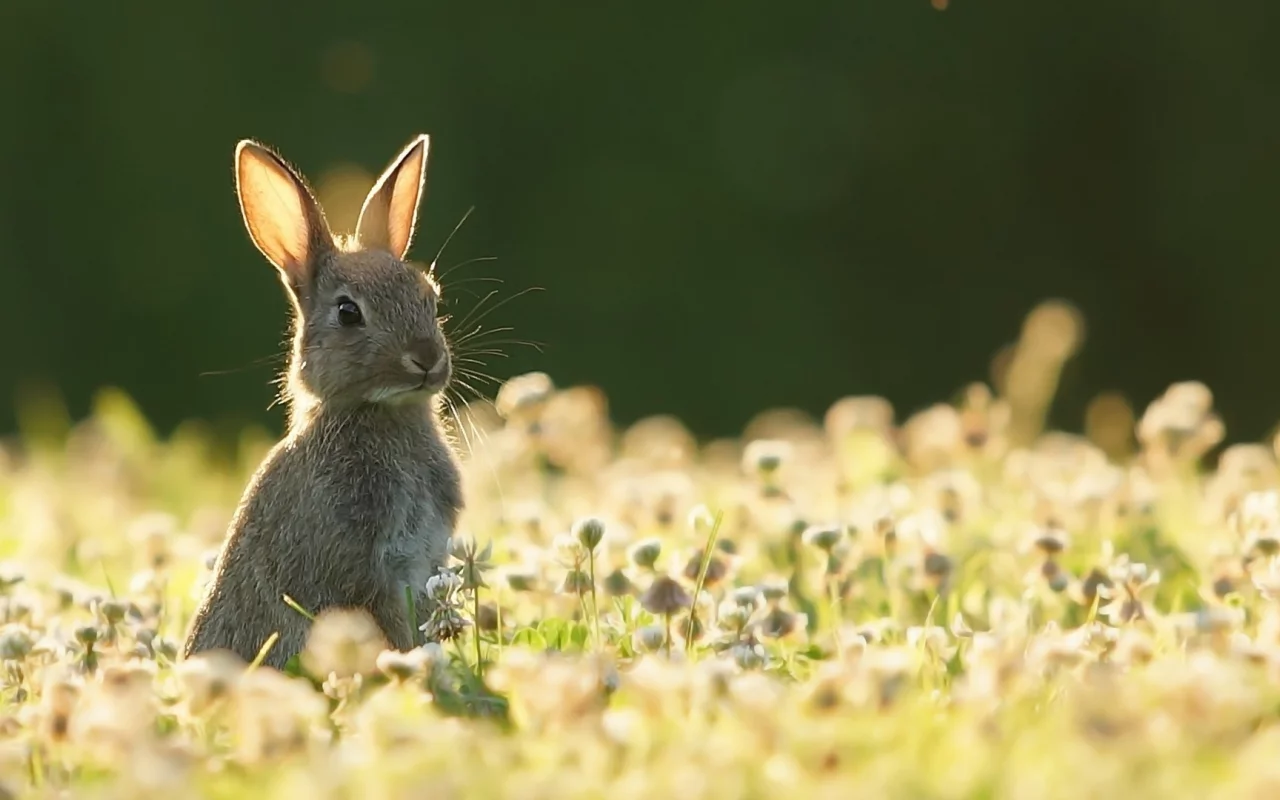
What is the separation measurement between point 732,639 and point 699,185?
7.83 m

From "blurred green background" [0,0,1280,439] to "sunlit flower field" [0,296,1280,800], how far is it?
3527 mm

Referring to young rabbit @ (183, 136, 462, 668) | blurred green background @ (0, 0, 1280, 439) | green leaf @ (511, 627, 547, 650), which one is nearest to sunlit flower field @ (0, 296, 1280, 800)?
green leaf @ (511, 627, 547, 650)

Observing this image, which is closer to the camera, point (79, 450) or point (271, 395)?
point (79, 450)

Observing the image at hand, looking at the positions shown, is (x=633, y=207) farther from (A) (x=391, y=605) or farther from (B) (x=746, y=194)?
(A) (x=391, y=605)

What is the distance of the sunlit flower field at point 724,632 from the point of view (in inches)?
100

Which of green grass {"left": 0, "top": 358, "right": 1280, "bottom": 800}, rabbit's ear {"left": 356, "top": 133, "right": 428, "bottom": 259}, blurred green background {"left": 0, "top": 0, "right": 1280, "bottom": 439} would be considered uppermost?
blurred green background {"left": 0, "top": 0, "right": 1280, "bottom": 439}

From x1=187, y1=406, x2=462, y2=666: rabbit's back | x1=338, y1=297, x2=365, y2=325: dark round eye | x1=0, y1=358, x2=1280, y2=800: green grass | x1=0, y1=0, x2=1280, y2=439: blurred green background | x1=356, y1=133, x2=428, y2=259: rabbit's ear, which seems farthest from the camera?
x1=0, y1=0, x2=1280, y2=439: blurred green background

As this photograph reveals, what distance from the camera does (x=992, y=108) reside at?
451 inches

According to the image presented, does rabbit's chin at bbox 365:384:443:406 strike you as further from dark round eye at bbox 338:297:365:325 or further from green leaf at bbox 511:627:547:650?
green leaf at bbox 511:627:547:650

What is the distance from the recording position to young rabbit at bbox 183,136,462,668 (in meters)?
4.13

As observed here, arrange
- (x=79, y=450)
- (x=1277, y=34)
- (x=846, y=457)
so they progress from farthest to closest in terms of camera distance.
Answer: (x=1277, y=34) < (x=79, y=450) < (x=846, y=457)

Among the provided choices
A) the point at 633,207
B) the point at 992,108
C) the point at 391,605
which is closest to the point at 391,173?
the point at 391,605

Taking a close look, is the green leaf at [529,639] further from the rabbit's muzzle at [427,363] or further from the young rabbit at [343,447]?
the rabbit's muzzle at [427,363]

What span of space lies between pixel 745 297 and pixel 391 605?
738 cm
